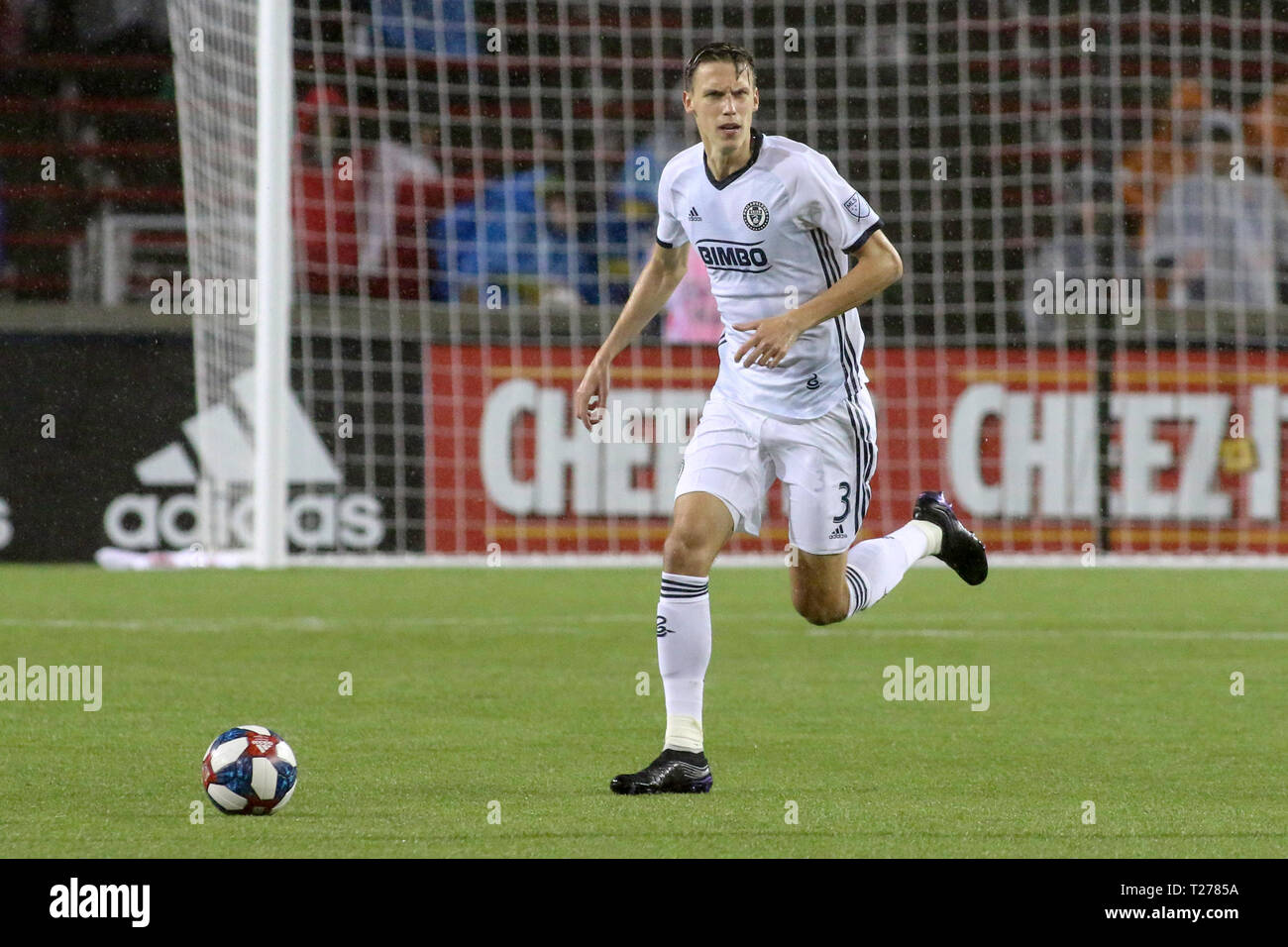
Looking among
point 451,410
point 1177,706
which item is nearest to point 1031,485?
Result: point 451,410

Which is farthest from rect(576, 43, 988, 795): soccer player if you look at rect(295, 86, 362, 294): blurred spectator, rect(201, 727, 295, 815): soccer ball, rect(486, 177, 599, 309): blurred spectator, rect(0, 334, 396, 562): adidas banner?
rect(295, 86, 362, 294): blurred spectator

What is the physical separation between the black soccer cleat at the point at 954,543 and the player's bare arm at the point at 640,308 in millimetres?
1619

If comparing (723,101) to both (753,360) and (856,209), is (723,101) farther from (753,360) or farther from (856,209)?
(753,360)

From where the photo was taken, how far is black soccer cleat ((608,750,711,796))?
222 inches

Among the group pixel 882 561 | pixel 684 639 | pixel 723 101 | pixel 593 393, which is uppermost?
pixel 723 101

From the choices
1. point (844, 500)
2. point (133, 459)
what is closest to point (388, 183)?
point (133, 459)

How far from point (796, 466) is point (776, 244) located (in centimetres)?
66

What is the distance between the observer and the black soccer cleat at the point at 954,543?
7602mm

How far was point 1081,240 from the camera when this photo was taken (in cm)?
1518

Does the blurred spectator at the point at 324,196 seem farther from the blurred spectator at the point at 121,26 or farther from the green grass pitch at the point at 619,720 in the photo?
the green grass pitch at the point at 619,720

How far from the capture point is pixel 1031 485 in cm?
1398

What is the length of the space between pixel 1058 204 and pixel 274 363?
5832mm

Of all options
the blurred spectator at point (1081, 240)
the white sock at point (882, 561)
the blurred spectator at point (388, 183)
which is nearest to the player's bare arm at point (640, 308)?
the white sock at point (882, 561)

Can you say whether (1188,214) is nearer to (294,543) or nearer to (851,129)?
(851,129)
